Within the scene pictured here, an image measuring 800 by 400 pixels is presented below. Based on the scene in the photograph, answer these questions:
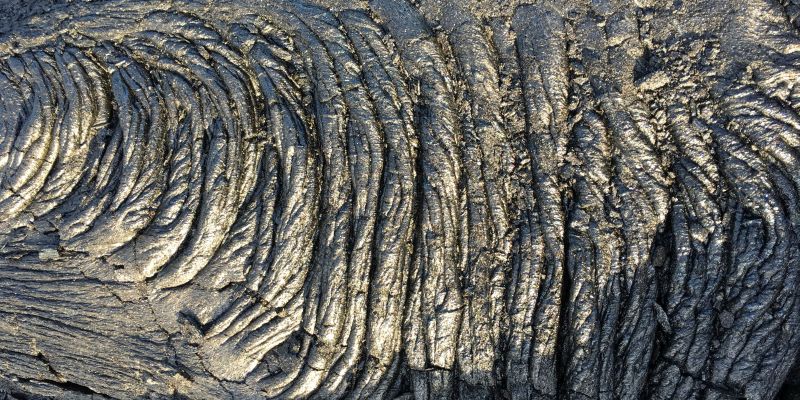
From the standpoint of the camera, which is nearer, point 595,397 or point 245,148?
point 595,397

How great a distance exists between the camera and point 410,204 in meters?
4.10

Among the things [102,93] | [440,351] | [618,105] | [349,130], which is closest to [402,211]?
[349,130]

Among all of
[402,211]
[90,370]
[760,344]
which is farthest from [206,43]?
[760,344]

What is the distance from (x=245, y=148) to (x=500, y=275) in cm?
176

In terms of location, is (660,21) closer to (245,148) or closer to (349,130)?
(349,130)

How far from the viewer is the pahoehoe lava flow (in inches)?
154

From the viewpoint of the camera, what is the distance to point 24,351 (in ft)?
14.1

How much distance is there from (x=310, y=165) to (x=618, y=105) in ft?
6.22

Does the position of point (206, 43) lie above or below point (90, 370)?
above

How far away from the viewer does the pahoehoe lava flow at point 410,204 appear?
154 inches

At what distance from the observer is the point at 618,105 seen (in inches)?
159

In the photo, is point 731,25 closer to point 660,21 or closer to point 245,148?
point 660,21

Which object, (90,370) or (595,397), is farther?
(90,370)

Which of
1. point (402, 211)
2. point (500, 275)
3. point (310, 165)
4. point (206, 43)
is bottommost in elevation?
point (500, 275)
